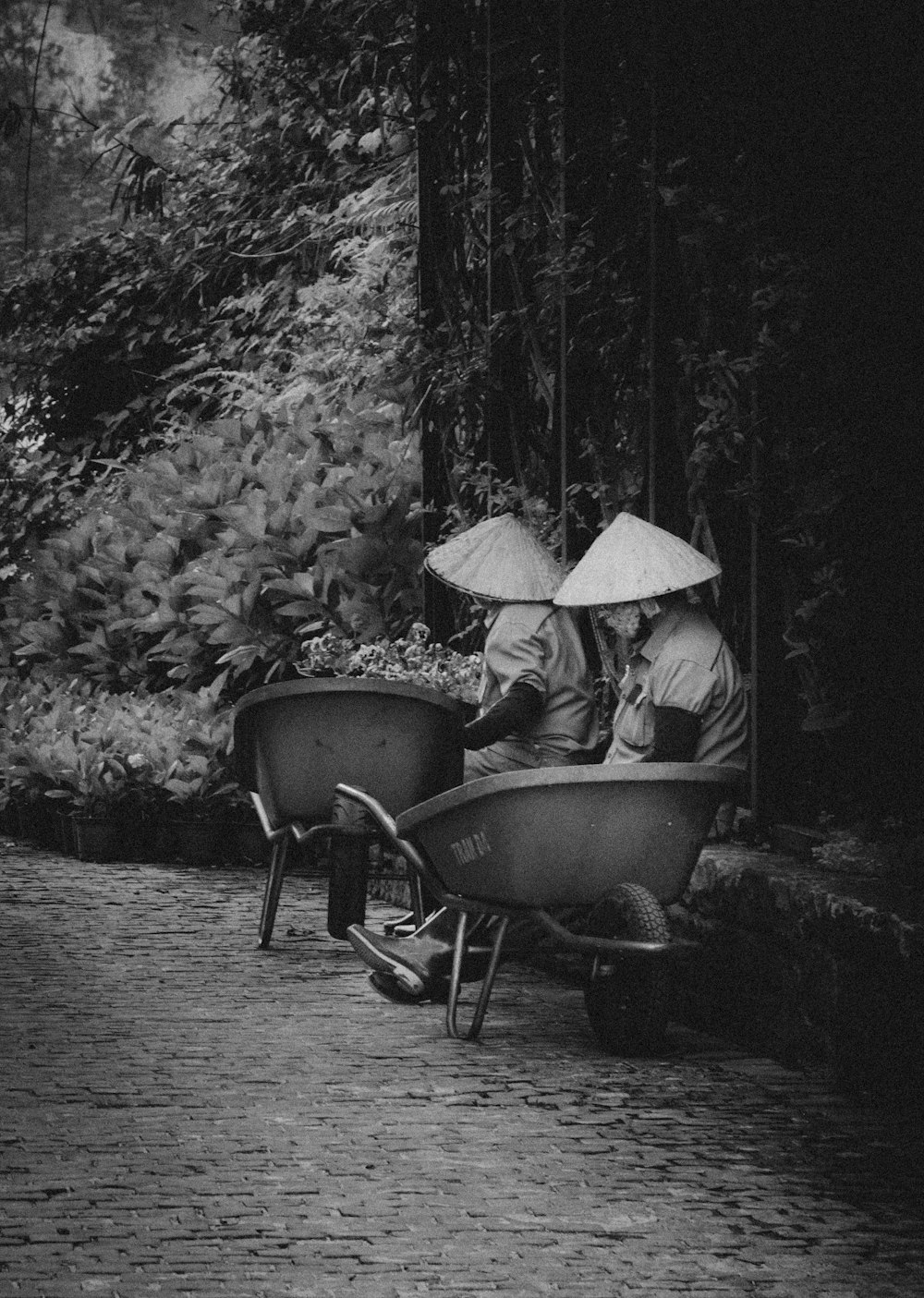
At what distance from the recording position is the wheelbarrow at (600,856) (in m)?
5.55

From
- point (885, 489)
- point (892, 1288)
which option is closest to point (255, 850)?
point (885, 489)

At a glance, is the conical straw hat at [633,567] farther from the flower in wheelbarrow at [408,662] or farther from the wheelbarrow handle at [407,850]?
the flower in wheelbarrow at [408,662]

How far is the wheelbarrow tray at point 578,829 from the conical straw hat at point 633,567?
2.43ft

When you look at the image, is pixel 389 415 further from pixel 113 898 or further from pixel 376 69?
pixel 113 898

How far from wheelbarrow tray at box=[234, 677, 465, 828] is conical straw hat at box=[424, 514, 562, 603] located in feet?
1.50

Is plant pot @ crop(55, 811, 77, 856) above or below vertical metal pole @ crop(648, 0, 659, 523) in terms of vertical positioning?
below

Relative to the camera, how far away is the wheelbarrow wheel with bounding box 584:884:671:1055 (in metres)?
5.54

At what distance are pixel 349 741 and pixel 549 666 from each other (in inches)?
29.8

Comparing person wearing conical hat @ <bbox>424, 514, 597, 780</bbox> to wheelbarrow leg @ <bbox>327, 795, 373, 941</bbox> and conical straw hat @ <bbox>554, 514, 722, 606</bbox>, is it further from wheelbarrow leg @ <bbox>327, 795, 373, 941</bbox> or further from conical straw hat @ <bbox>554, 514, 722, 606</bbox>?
conical straw hat @ <bbox>554, 514, 722, 606</bbox>

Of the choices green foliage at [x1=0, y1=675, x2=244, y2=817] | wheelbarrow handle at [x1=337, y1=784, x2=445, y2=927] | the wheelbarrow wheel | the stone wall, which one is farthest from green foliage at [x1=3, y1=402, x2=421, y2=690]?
the wheelbarrow wheel

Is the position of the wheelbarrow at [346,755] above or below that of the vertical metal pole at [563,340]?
below

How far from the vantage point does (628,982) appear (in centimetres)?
571

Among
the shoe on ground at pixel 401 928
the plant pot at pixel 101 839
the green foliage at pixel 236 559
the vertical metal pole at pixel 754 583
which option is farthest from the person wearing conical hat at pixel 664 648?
the plant pot at pixel 101 839

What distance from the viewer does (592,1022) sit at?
5.89 meters
